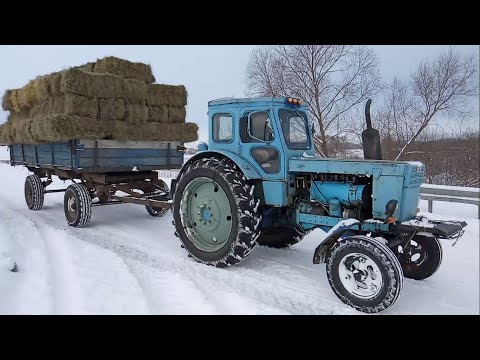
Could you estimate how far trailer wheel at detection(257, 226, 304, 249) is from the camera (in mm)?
5531

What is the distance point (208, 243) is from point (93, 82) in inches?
150

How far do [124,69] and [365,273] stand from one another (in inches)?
250

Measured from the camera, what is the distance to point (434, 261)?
13.7 ft

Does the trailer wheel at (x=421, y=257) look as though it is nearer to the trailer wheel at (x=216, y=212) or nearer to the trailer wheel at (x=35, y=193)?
the trailer wheel at (x=216, y=212)

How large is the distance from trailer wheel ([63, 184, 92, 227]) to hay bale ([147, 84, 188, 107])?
219 cm

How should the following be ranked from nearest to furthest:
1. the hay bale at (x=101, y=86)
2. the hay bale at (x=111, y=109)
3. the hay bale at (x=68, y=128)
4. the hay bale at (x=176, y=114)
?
the hay bale at (x=68, y=128)
the hay bale at (x=101, y=86)
the hay bale at (x=111, y=109)
the hay bale at (x=176, y=114)

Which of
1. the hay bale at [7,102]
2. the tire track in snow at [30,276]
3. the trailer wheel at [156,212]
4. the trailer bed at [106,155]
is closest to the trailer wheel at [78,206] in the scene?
the trailer bed at [106,155]

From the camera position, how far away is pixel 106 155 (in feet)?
23.4

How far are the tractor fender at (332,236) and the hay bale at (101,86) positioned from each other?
5009 mm

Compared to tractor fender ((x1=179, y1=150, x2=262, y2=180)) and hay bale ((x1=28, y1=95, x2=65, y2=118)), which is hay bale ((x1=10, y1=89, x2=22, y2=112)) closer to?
hay bale ((x1=28, y1=95, x2=65, y2=118))

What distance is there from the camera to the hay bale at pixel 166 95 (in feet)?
25.8

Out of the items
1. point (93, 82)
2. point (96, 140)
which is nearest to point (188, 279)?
point (96, 140)
